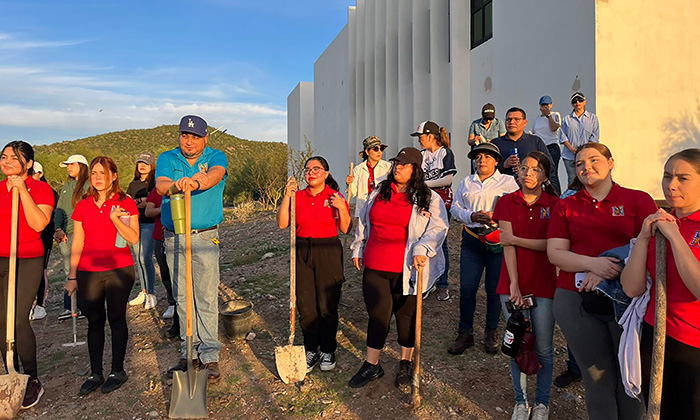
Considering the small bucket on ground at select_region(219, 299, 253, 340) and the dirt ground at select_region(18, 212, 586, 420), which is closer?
the dirt ground at select_region(18, 212, 586, 420)

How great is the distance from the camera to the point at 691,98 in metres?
8.33

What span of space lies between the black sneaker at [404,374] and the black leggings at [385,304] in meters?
0.20

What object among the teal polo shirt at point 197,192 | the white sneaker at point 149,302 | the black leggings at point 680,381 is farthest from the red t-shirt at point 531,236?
the white sneaker at point 149,302

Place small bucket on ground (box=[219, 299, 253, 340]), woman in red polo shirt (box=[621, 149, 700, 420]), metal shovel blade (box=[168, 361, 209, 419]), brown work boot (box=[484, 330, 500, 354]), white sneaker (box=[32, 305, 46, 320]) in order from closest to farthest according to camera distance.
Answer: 1. woman in red polo shirt (box=[621, 149, 700, 420])
2. metal shovel blade (box=[168, 361, 209, 419])
3. brown work boot (box=[484, 330, 500, 354])
4. small bucket on ground (box=[219, 299, 253, 340])
5. white sneaker (box=[32, 305, 46, 320])

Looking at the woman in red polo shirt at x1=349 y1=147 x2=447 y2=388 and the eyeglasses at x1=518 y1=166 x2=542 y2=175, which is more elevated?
the eyeglasses at x1=518 y1=166 x2=542 y2=175

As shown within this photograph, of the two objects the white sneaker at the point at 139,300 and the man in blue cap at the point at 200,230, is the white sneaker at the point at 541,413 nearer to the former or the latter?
the man in blue cap at the point at 200,230

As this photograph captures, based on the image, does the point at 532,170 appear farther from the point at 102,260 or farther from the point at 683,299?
the point at 102,260

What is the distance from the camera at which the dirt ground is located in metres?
3.37

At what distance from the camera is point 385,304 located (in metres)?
3.55

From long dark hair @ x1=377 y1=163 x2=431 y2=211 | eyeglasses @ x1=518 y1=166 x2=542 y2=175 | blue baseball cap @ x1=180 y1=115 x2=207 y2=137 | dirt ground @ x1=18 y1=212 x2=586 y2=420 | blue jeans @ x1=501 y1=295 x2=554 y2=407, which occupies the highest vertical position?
blue baseball cap @ x1=180 y1=115 x2=207 y2=137

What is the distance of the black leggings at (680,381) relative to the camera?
1899 millimetres

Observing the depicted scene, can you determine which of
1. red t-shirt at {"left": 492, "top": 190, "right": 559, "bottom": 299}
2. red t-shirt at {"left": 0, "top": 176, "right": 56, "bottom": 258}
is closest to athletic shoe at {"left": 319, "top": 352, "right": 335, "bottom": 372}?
red t-shirt at {"left": 492, "top": 190, "right": 559, "bottom": 299}

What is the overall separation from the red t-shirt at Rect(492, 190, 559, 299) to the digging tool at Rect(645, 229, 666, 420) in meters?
1.03

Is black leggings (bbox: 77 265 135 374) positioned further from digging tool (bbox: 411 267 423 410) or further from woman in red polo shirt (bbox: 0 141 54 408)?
digging tool (bbox: 411 267 423 410)
